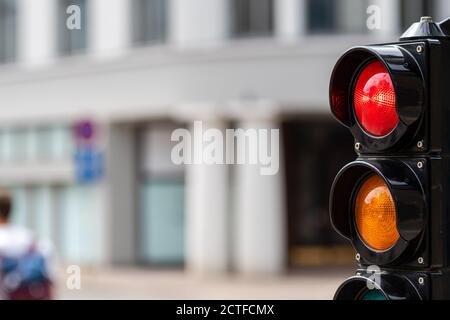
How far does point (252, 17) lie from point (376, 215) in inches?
754

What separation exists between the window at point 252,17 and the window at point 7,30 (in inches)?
291

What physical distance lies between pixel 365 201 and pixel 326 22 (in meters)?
18.8

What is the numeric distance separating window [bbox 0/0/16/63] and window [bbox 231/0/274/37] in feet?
24.3

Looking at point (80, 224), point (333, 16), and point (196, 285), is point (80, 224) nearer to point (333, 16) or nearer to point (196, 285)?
point (196, 285)

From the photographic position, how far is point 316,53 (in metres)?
21.0


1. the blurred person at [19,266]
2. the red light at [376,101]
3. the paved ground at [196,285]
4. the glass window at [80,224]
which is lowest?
the paved ground at [196,285]

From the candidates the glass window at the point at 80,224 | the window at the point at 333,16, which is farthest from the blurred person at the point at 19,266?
the glass window at the point at 80,224

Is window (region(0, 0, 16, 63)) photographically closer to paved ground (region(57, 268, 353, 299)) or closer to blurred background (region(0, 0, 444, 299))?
blurred background (region(0, 0, 444, 299))

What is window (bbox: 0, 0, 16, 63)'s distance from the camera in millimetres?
26422

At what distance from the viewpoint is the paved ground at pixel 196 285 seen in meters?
17.5

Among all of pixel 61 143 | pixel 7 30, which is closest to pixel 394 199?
pixel 61 143

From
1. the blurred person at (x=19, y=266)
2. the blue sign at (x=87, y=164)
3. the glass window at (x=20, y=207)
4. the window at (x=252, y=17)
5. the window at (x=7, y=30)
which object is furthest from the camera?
the window at (x=7, y=30)

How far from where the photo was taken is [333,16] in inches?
834

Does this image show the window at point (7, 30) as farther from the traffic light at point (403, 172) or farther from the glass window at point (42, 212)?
the traffic light at point (403, 172)
